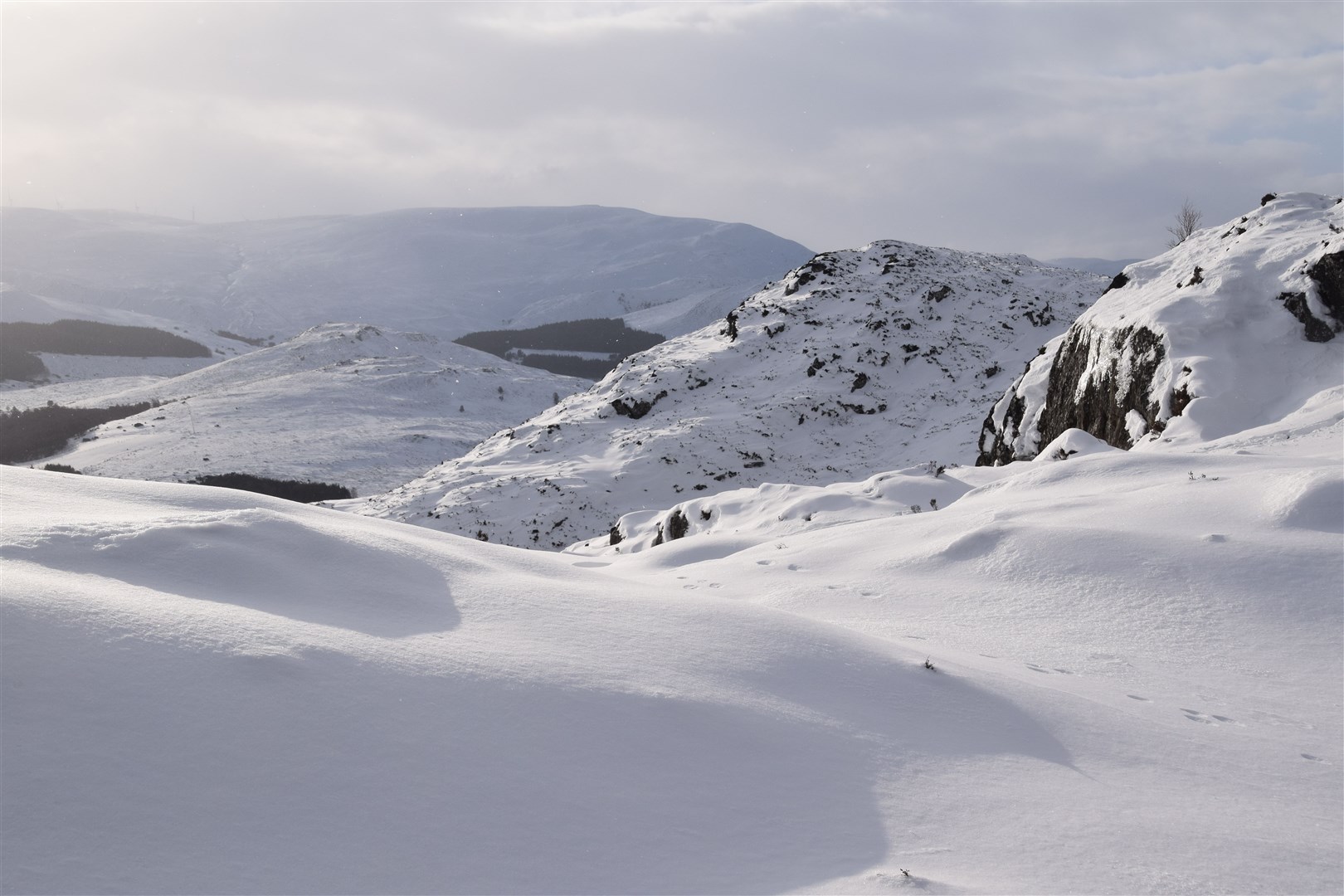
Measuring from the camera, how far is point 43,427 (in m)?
44.1

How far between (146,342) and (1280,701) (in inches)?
4316

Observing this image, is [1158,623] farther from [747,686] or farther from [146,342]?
[146,342]

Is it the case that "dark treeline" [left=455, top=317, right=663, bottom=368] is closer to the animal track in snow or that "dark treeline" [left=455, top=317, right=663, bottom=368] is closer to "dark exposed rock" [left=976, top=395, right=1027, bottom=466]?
"dark exposed rock" [left=976, top=395, right=1027, bottom=466]

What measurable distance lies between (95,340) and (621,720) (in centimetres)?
10798

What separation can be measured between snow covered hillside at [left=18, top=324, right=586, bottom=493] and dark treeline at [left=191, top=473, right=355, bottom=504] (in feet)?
2.34

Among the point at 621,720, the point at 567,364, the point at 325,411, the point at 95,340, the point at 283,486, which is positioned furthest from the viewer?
the point at 567,364

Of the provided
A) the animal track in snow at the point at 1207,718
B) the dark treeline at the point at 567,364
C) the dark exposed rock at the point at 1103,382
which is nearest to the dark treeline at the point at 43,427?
the dark exposed rock at the point at 1103,382

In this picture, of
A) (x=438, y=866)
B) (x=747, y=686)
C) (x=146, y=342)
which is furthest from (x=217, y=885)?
(x=146, y=342)

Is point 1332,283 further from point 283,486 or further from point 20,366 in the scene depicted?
point 20,366

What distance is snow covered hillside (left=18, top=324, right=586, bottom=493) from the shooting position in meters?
38.6

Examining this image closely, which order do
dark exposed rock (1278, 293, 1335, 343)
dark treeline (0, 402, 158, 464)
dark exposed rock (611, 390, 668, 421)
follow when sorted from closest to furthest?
dark exposed rock (1278, 293, 1335, 343) → dark exposed rock (611, 390, 668, 421) → dark treeline (0, 402, 158, 464)

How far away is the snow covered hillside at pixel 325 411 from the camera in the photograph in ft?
127

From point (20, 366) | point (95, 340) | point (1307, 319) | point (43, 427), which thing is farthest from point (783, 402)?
point (95, 340)

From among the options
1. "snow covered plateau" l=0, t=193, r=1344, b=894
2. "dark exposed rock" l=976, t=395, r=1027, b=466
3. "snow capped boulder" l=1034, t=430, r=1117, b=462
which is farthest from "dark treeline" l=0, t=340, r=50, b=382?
"snow capped boulder" l=1034, t=430, r=1117, b=462
